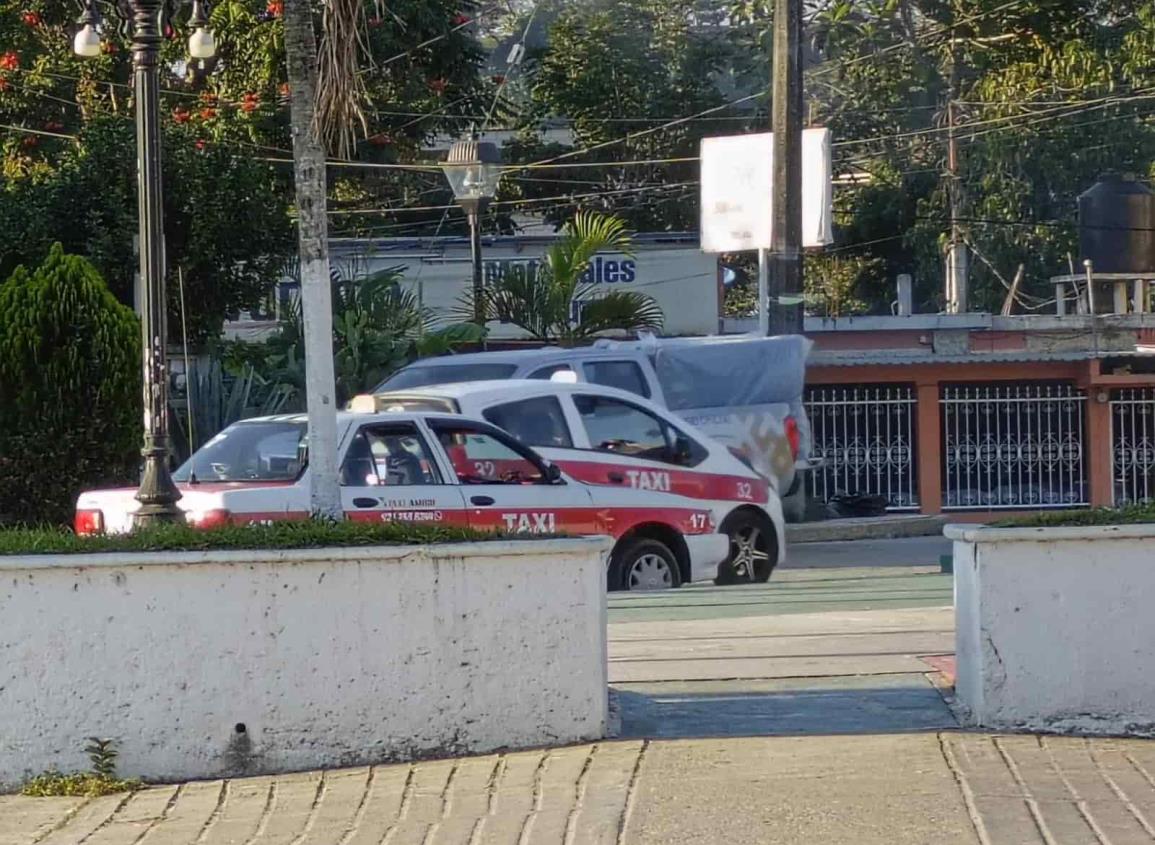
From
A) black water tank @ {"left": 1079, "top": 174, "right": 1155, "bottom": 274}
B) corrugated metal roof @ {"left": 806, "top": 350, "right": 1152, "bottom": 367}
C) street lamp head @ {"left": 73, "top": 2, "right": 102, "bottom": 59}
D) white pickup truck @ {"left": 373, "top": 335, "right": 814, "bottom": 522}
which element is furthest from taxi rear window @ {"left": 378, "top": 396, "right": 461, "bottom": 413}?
black water tank @ {"left": 1079, "top": 174, "right": 1155, "bottom": 274}

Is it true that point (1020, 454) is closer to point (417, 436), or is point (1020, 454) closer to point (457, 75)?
point (457, 75)

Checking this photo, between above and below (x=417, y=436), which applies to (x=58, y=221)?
above

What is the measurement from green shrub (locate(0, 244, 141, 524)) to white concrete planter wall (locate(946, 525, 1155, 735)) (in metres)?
10.6

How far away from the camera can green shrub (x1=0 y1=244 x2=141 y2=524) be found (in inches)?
621

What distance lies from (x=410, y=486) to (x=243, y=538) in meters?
4.27

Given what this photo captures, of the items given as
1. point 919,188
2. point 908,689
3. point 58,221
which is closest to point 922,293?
point 919,188

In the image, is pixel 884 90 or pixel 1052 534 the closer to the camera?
pixel 1052 534

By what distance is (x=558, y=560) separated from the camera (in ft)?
23.6

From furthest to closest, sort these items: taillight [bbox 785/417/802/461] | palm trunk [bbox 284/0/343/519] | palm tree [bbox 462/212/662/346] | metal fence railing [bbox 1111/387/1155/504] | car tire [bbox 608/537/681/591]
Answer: metal fence railing [bbox 1111/387/1155/504] < palm tree [bbox 462/212/662/346] < taillight [bbox 785/417/802/461] < car tire [bbox 608/537/681/591] < palm trunk [bbox 284/0/343/519]

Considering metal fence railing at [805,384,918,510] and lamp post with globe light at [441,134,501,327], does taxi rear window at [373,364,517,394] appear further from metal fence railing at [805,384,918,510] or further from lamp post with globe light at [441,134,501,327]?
metal fence railing at [805,384,918,510]

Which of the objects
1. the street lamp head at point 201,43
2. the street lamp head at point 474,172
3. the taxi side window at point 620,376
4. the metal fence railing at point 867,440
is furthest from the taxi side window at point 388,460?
the metal fence railing at point 867,440

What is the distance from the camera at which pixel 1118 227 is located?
29.5m

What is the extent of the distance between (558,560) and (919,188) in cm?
3216

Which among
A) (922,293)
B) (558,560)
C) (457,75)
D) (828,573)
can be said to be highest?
(457,75)
